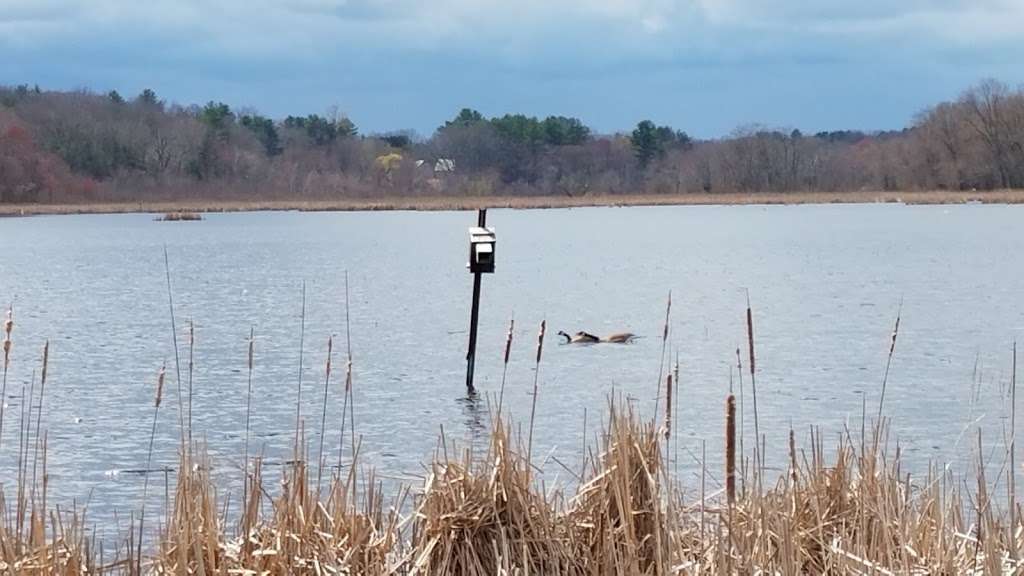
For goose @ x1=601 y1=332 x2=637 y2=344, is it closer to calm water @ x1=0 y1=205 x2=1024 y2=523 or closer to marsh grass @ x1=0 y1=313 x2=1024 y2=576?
calm water @ x1=0 y1=205 x2=1024 y2=523

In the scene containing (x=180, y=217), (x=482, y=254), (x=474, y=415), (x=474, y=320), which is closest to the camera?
(x=482, y=254)

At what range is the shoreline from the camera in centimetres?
7531

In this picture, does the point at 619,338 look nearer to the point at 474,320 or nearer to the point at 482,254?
the point at 474,320

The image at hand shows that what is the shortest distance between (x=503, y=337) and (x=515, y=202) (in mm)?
62775

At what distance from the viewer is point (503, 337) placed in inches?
805

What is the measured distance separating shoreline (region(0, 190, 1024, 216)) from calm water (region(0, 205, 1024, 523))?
93.5ft

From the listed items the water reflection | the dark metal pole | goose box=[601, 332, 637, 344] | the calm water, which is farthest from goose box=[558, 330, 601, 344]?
the water reflection

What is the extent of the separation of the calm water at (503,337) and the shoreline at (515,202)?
28.5 m

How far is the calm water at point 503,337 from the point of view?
12312mm

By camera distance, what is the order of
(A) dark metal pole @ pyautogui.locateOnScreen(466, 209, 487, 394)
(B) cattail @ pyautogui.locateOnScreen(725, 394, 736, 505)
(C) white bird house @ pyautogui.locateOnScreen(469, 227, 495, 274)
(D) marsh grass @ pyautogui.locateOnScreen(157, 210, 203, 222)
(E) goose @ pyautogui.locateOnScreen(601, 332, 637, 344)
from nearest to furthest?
(B) cattail @ pyautogui.locateOnScreen(725, 394, 736, 505) → (C) white bird house @ pyautogui.locateOnScreen(469, 227, 495, 274) → (A) dark metal pole @ pyautogui.locateOnScreen(466, 209, 487, 394) → (E) goose @ pyautogui.locateOnScreen(601, 332, 637, 344) → (D) marsh grass @ pyautogui.locateOnScreen(157, 210, 203, 222)

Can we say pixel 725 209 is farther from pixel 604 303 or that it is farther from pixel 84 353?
pixel 84 353

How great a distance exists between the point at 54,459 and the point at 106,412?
8.37 ft

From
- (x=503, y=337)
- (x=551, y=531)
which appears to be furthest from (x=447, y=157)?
(x=551, y=531)

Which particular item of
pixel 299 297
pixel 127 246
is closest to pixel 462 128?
pixel 127 246
